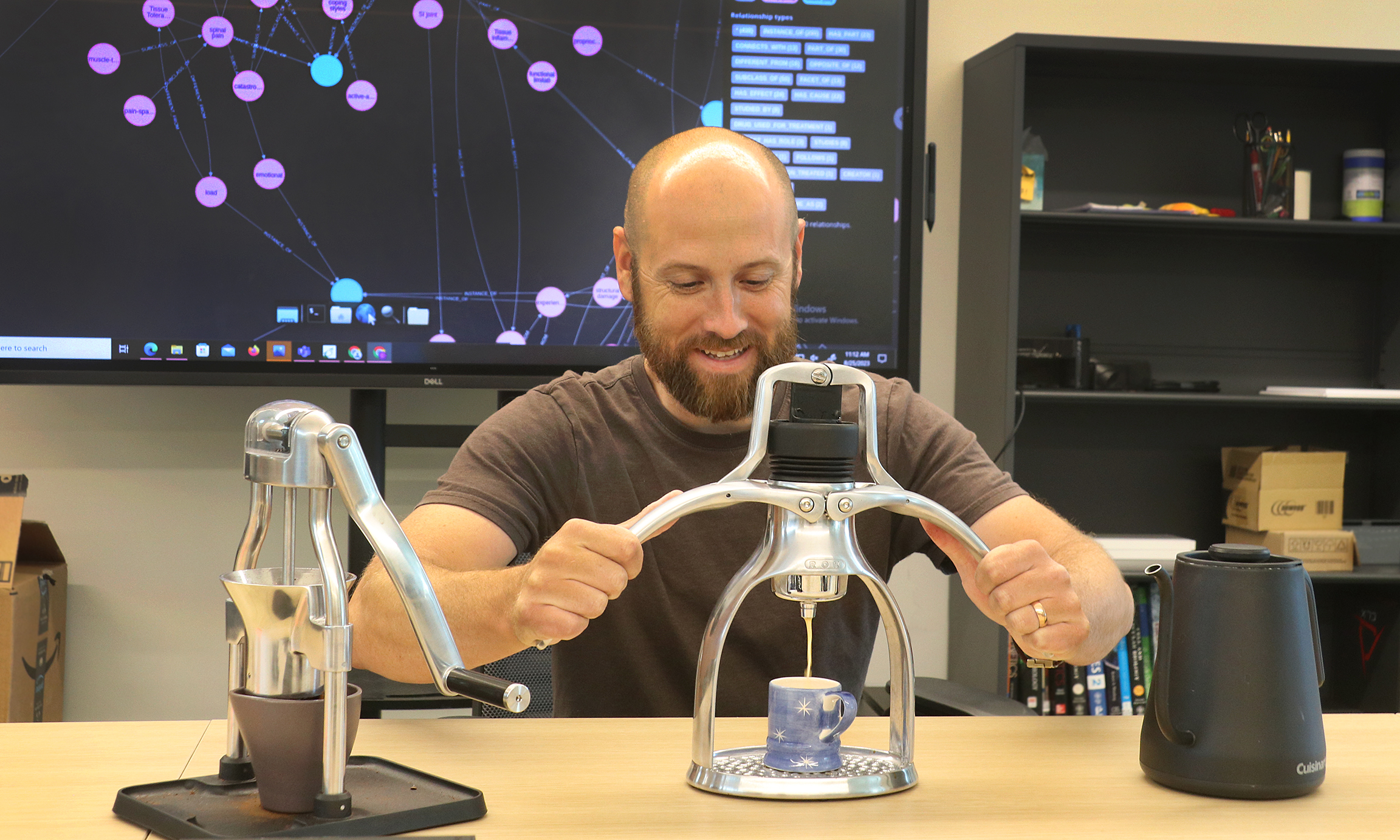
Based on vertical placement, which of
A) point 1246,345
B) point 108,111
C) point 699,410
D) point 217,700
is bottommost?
point 217,700

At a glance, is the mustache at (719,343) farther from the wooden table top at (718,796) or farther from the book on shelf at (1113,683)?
the book on shelf at (1113,683)

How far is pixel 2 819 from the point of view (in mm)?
774

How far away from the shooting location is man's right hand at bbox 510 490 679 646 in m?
0.82

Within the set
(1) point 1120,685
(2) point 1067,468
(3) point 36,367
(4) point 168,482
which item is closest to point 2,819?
(3) point 36,367

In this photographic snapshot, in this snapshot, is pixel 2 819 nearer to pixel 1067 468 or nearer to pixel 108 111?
pixel 108 111

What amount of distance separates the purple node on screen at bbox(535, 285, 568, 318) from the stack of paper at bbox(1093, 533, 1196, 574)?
3.87 feet

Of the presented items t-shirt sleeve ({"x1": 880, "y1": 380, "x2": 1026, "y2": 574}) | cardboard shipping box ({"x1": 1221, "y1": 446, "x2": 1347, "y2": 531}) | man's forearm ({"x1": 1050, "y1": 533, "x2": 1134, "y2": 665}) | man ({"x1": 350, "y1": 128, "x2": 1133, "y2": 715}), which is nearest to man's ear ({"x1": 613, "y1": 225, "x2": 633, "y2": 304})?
man ({"x1": 350, "y1": 128, "x2": 1133, "y2": 715})

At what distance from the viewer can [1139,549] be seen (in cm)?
246

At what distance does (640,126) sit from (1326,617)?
1.97 metres

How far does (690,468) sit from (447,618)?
16.5 inches

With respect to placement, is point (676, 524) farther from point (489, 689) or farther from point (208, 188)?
point (208, 188)

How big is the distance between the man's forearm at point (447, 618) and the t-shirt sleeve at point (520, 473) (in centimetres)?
15

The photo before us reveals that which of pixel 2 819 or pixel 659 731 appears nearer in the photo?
pixel 2 819

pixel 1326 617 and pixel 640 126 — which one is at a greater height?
pixel 640 126
